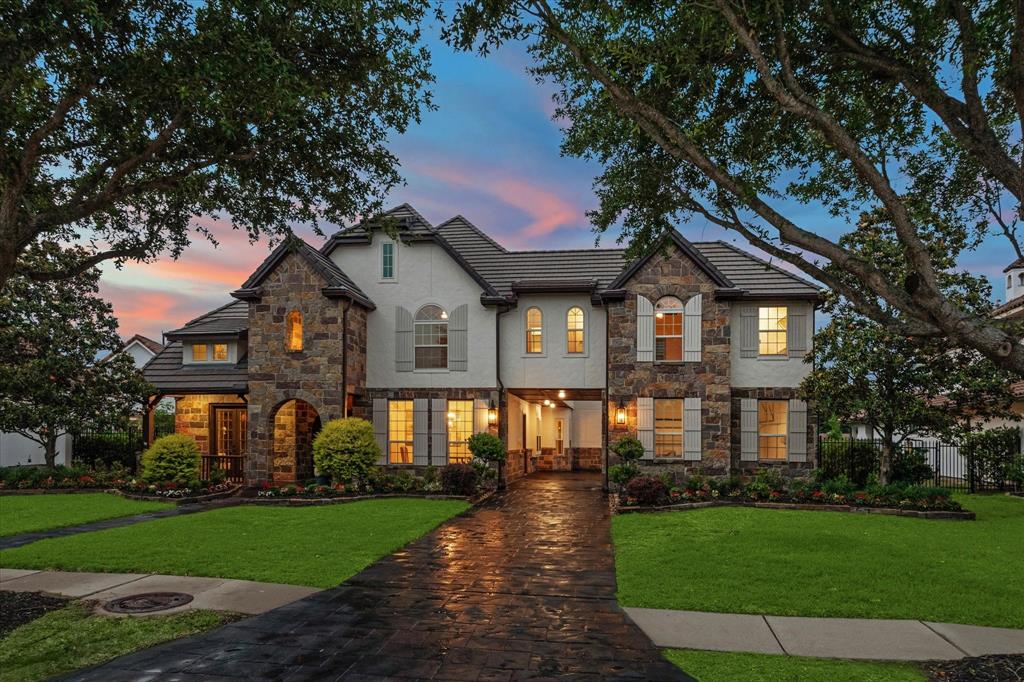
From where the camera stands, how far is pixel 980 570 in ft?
31.8

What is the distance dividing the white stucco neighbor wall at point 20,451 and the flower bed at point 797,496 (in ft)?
74.4

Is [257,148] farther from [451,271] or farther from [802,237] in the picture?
[451,271]

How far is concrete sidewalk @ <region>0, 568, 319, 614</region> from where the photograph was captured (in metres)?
7.91

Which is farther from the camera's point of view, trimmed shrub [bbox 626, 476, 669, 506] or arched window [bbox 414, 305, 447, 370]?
arched window [bbox 414, 305, 447, 370]

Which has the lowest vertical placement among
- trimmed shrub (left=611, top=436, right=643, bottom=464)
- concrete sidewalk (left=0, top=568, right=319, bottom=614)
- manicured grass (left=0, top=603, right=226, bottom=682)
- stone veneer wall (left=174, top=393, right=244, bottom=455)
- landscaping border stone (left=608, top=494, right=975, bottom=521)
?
landscaping border stone (left=608, top=494, right=975, bottom=521)

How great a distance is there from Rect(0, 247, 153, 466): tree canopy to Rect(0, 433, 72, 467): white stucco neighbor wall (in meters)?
6.14

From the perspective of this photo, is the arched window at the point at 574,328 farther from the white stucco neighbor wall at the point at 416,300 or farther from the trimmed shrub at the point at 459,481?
the trimmed shrub at the point at 459,481

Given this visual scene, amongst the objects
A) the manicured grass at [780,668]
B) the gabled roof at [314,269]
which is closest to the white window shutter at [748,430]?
the gabled roof at [314,269]

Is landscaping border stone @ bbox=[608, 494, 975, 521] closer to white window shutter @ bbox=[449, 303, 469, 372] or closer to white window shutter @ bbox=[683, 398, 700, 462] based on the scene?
white window shutter @ bbox=[683, 398, 700, 462]

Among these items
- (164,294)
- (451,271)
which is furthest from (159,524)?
(164,294)

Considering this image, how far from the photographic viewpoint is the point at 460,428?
21.0 metres

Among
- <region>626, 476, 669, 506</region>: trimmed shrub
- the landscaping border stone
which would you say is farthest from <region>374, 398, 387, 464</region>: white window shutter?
<region>626, 476, 669, 506</region>: trimmed shrub

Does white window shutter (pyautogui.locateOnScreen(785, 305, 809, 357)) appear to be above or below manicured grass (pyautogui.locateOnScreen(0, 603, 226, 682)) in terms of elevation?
above

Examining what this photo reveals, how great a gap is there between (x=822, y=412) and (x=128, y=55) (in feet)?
59.8
